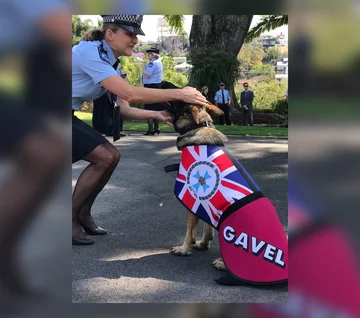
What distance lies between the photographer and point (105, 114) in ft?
13.5

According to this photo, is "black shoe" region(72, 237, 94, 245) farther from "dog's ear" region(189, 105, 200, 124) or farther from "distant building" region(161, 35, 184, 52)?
"distant building" region(161, 35, 184, 52)

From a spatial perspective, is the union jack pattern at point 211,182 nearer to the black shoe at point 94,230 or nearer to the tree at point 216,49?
the tree at point 216,49

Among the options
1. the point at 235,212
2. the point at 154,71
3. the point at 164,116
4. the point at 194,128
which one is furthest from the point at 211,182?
the point at 154,71

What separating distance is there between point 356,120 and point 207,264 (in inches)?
75.8

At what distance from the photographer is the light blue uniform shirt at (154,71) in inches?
151

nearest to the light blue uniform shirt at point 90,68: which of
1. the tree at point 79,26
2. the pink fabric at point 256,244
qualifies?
the tree at point 79,26

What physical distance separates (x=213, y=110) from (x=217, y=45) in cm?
162

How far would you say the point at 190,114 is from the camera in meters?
4.23

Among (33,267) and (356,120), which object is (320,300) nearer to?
(356,120)

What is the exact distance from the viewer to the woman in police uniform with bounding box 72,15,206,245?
367cm

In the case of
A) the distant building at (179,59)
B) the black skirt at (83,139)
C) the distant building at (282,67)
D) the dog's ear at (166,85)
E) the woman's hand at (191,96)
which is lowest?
the black skirt at (83,139)

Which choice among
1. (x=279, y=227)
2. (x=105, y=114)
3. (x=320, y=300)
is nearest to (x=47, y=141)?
(x=105, y=114)

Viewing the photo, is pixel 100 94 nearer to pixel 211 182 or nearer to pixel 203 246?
pixel 211 182

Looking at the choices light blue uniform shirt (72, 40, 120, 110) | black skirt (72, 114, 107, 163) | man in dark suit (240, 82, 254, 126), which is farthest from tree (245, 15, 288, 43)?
black skirt (72, 114, 107, 163)
